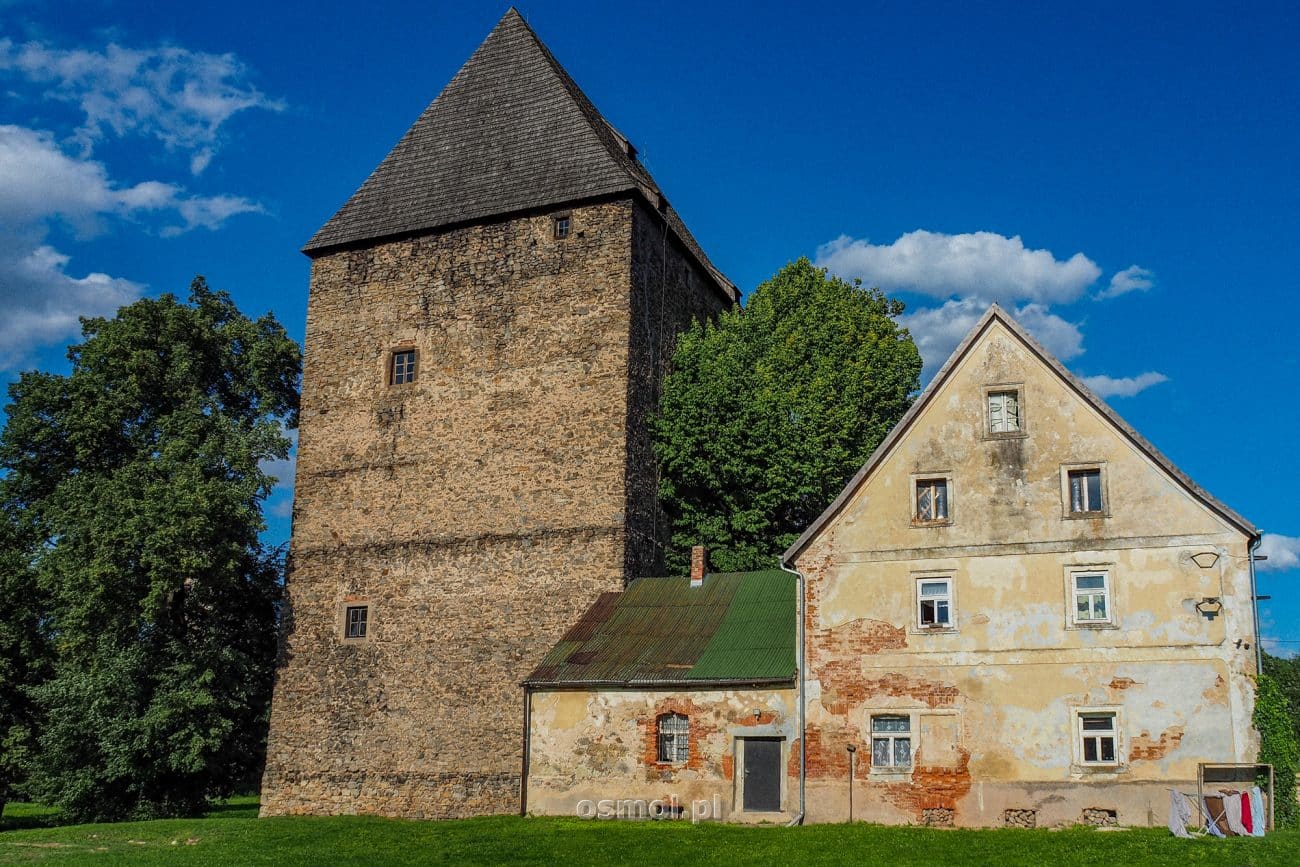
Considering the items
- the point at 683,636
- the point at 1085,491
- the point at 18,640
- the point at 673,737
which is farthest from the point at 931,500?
the point at 18,640

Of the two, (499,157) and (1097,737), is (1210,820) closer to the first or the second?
(1097,737)

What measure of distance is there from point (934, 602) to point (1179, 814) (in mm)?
5671

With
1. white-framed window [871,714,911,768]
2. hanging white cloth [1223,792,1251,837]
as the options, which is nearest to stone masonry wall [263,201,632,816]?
white-framed window [871,714,911,768]

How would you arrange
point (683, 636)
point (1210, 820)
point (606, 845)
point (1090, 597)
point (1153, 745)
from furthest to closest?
point (683, 636), point (1090, 597), point (1153, 745), point (606, 845), point (1210, 820)

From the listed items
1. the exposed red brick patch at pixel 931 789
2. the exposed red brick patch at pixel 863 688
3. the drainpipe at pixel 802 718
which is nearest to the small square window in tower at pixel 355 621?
the drainpipe at pixel 802 718

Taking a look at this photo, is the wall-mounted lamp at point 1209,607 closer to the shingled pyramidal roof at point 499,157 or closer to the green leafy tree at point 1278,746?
the green leafy tree at point 1278,746

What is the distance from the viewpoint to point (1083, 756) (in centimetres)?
2250

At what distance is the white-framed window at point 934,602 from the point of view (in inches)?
951

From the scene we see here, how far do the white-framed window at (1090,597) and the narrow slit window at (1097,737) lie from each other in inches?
64.3

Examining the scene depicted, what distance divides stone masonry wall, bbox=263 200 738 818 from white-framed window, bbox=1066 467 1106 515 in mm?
10358

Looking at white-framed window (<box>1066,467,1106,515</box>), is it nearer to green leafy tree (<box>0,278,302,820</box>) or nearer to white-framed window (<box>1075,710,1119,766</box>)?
white-framed window (<box>1075,710,1119,766</box>)

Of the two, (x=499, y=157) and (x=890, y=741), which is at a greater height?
(x=499, y=157)

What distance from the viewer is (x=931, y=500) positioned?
24750 millimetres

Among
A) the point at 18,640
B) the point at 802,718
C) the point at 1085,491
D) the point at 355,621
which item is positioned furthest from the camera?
the point at 18,640
